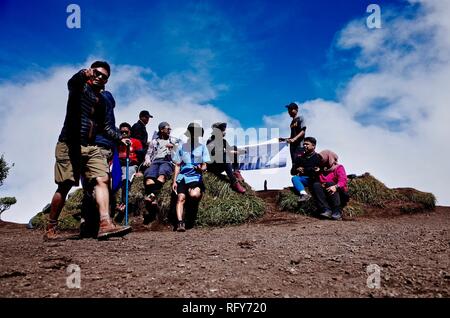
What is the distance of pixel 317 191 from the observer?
21.0ft

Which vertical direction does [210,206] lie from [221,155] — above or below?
below

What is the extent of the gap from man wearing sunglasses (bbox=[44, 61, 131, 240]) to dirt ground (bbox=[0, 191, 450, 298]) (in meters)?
0.49

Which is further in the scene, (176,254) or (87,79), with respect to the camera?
(87,79)

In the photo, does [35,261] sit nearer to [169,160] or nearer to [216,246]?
[216,246]

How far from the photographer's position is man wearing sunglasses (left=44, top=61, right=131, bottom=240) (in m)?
3.82

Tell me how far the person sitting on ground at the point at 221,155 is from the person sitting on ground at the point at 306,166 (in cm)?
126

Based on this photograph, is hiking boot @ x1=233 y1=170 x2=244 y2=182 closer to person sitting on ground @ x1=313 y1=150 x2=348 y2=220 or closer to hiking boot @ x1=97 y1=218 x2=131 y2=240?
person sitting on ground @ x1=313 y1=150 x2=348 y2=220

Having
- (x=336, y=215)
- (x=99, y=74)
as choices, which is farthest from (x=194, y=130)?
(x=336, y=215)

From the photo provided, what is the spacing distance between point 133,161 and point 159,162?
71cm

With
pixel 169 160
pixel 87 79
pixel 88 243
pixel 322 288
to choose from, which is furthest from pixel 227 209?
pixel 322 288

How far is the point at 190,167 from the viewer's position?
6.07m

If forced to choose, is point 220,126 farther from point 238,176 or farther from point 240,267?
point 240,267

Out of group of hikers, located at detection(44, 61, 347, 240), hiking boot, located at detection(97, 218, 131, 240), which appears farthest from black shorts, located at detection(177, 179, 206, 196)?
hiking boot, located at detection(97, 218, 131, 240)
